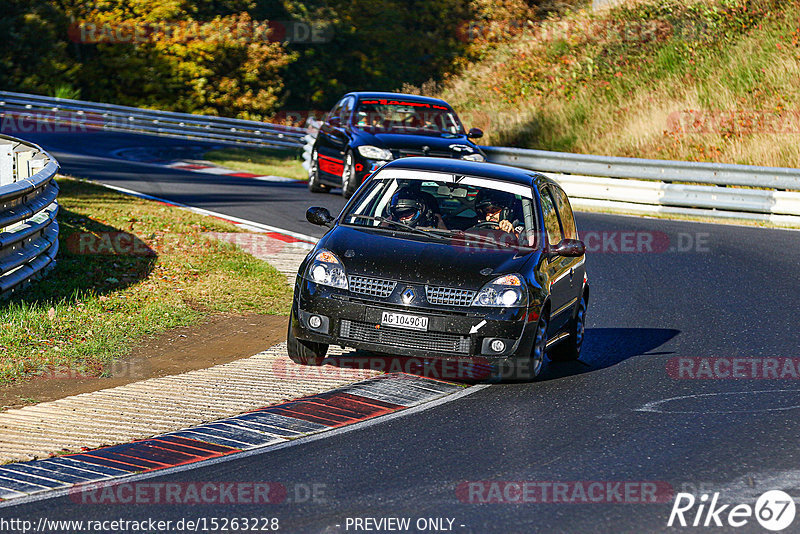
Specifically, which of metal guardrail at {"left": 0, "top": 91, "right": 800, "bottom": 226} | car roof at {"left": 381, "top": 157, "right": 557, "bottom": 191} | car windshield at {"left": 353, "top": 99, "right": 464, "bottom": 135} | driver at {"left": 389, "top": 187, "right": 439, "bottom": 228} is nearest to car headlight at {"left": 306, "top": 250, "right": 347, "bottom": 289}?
driver at {"left": 389, "top": 187, "right": 439, "bottom": 228}

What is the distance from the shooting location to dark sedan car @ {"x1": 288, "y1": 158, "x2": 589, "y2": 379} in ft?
28.7

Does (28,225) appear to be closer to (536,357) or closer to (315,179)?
(536,357)

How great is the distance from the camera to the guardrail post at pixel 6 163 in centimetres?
1445

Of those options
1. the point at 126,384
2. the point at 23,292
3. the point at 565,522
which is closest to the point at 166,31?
the point at 23,292

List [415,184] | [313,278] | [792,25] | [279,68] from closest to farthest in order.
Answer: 1. [313,278]
2. [415,184]
3. [792,25]
4. [279,68]

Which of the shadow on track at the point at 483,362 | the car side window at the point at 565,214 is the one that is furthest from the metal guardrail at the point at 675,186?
the car side window at the point at 565,214

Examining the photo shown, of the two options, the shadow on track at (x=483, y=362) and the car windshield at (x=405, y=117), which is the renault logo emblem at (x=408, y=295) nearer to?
the shadow on track at (x=483, y=362)

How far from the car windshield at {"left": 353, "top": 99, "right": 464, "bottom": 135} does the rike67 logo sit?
48.8 ft

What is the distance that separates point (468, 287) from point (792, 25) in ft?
89.1

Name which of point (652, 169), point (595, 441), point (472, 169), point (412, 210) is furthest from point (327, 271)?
point (652, 169)

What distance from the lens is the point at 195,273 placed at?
1315 centimetres

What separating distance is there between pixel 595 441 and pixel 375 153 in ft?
40.9

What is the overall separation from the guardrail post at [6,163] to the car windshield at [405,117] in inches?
282

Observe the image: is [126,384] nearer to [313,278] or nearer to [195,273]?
[313,278]
